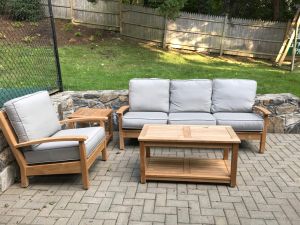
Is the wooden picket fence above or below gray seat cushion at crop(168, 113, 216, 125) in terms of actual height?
above

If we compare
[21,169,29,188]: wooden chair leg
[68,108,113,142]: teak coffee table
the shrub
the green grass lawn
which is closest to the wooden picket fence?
the green grass lawn

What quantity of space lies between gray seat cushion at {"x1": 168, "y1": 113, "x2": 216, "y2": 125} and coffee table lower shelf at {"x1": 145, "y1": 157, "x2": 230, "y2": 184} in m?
0.66

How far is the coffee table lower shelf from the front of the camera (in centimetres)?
358

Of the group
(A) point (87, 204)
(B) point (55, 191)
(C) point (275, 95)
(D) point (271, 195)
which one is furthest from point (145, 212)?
(C) point (275, 95)

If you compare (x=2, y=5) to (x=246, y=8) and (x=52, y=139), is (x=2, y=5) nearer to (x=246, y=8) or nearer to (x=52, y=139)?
(x=52, y=139)

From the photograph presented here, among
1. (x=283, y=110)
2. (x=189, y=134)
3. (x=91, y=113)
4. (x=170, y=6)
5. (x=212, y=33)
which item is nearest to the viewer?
(x=189, y=134)

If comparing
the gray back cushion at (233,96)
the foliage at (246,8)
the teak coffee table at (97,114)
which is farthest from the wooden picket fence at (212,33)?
the teak coffee table at (97,114)

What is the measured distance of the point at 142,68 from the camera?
777 centimetres

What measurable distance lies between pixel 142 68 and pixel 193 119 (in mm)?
3536

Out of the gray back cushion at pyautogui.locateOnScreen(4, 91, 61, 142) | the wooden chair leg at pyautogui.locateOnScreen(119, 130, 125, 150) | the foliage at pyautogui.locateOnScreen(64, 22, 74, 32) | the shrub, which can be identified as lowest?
the wooden chair leg at pyautogui.locateOnScreen(119, 130, 125, 150)

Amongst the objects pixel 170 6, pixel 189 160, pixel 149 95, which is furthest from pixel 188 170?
pixel 170 6

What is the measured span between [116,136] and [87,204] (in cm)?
229

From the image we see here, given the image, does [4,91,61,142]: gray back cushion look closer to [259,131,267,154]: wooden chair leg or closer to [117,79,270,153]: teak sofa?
[117,79,270,153]: teak sofa

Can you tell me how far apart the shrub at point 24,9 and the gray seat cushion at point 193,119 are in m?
3.30
